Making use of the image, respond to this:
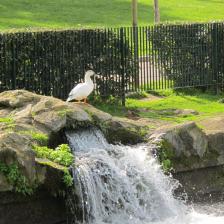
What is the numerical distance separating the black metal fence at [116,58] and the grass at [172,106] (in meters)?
0.33

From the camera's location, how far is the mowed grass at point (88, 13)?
36.3m

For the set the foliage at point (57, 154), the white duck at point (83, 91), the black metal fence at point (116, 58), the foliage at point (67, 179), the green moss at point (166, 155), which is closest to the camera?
the foliage at point (67, 179)

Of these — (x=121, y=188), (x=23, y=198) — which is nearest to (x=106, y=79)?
(x=121, y=188)

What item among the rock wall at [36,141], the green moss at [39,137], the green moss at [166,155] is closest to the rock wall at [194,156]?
the green moss at [166,155]

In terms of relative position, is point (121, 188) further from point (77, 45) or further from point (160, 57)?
point (160, 57)

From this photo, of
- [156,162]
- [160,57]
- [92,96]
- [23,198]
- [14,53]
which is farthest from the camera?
[160,57]

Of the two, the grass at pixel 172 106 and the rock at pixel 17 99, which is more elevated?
the rock at pixel 17 99


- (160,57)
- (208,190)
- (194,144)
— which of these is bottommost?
(208,190)

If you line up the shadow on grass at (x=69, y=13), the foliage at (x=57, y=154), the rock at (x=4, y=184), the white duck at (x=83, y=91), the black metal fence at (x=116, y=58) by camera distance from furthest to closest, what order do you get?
the shadow on grass at (x=69, y=13), the black metal fence at (x=116, y=58), the white duck at (x=83, y=91), the foliage at (x=57, y=154), the rock at (x=4, y=184)

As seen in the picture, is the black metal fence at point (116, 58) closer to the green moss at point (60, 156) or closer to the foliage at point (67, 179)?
the green moss at point (60, 156)

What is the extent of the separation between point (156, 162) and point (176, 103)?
19.0 ft

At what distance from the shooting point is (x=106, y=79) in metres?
18.9

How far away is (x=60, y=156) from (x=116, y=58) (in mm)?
6968

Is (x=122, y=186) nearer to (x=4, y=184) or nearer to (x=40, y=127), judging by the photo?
(x=40, y=127)
